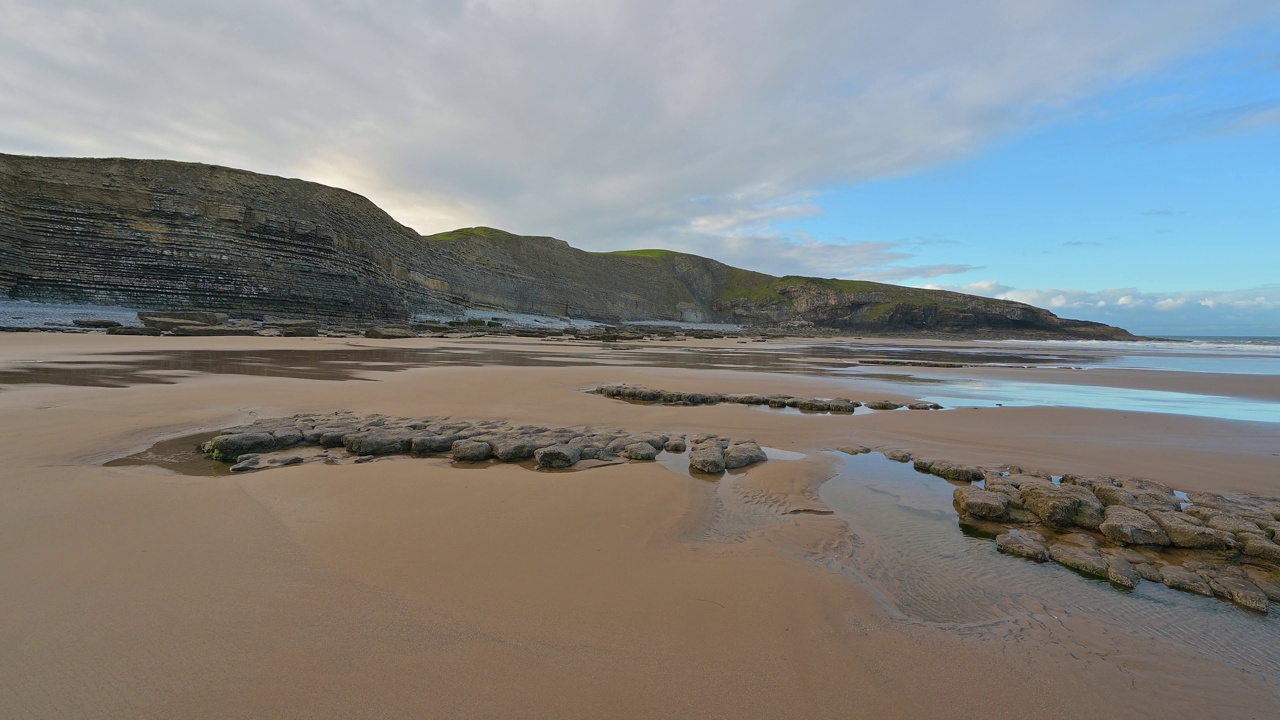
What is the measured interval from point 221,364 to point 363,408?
842cm

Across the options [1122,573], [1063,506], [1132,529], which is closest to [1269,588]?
[1132,529]

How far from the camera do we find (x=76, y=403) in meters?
7.28

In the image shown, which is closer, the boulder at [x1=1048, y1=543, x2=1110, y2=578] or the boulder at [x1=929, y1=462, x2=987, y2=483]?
the boulder at [x1=1048, y1=543, x2=1110, y2=578]

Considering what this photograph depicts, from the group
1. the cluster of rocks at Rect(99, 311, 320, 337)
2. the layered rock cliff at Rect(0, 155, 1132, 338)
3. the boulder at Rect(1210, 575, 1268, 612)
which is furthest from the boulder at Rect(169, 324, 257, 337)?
the boulder at Rect(1210, 575, 1268, 612)

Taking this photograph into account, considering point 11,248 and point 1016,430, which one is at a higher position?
point 11,248

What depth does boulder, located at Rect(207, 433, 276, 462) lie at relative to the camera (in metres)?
5.38

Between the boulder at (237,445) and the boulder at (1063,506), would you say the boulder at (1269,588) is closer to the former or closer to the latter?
the boulder at (1063,506)

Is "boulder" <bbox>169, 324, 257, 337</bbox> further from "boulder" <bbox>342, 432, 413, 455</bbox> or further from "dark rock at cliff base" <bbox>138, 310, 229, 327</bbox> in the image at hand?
"boulder" <bbox>342, 432, 413, 455</bbox>

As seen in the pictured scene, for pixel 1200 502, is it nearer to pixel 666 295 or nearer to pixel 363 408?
pixel 363 408

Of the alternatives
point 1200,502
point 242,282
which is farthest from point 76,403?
point 242,282

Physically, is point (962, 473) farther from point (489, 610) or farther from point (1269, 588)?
point (489, 610)

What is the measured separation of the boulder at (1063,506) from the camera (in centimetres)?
432

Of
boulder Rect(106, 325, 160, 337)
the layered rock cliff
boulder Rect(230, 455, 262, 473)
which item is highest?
the layered rock cliff

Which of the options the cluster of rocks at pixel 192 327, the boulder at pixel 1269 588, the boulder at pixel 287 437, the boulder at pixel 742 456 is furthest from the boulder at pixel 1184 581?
the cluster of rocks at pixel 192 327
